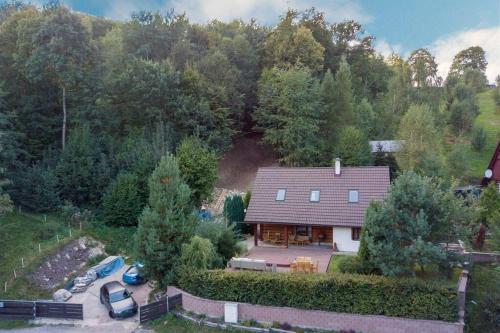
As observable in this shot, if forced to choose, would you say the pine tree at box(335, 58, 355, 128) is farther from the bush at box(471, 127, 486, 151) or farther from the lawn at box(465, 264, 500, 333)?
the lawn at box(465, 264, 500, 333)

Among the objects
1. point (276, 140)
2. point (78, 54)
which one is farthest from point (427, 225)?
point (78, 54)

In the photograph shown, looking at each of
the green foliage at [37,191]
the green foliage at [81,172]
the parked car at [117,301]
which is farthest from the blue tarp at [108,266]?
the green foliage at [81,172]

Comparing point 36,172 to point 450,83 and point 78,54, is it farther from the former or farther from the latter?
point 450,83

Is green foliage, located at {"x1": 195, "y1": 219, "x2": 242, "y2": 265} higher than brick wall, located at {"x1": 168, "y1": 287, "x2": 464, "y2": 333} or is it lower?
higher

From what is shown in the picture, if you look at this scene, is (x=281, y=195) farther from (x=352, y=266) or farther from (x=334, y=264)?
(x=352, y=266)

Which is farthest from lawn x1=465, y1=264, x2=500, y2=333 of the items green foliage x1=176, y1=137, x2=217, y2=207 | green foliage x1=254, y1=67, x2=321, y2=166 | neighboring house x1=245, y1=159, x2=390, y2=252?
green foliage x1=254, y1=67, x2=321, y2=166
